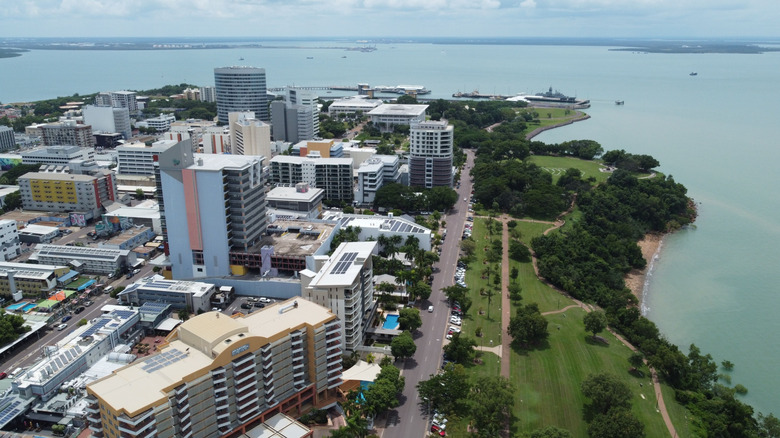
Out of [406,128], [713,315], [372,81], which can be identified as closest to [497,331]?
[713,315]

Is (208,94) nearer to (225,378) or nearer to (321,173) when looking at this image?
(321,173)

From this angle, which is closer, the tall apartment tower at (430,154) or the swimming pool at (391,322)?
the swimming pool at (391,322)

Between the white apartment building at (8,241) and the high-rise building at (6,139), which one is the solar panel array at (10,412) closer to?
the white apartment building at (8,241)

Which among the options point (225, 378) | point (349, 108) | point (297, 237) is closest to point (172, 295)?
point (297, 237)

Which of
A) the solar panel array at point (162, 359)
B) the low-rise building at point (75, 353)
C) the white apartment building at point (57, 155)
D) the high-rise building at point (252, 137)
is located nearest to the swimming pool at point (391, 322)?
the solar panel array at point (162, 359)

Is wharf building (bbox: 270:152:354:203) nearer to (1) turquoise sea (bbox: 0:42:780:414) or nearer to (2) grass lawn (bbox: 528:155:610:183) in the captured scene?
(2) grass lawn (bbox: 528:155:610:183)

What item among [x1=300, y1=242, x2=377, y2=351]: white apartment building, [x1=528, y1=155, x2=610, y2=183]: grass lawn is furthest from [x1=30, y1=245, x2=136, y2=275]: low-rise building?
[x1=528, y1=155, x2=610, y2=183]: grass lawn
